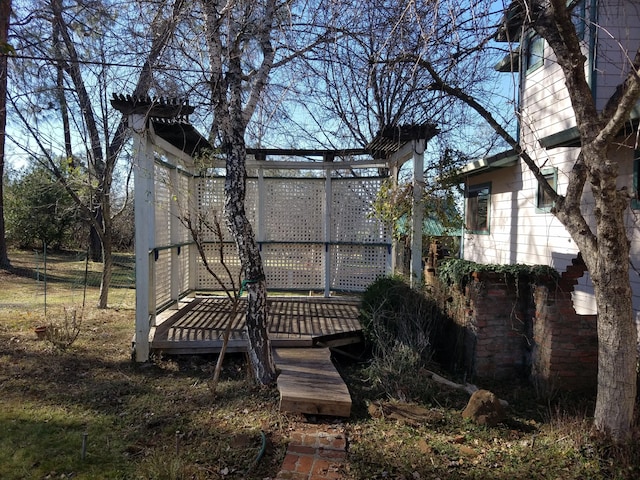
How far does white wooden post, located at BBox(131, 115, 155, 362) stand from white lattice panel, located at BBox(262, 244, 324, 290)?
3.26 meters

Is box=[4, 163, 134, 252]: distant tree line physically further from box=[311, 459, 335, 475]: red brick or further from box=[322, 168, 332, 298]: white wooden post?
box=[311, 459, 335, 475]: red brick

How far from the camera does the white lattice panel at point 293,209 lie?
7855 millimetres

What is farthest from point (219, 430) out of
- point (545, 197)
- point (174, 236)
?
point (545, 197)

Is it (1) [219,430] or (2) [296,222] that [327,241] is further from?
(1) [219,430]

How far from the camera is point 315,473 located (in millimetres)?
2660

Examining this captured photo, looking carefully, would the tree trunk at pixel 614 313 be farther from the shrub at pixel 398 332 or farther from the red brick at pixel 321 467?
the red brick at pixel 321 467

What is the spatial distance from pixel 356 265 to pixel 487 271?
3569 mm

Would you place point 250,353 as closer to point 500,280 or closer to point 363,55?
point 500,280

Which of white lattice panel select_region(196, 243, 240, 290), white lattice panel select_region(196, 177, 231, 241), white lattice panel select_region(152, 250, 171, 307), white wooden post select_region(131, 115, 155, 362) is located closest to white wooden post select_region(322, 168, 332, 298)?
white lattice panel select_region(196, 243, 240, 290)

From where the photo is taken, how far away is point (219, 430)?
10.6ft

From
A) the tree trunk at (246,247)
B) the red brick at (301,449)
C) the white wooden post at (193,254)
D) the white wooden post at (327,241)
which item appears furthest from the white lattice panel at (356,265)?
the red brick at (301,449)

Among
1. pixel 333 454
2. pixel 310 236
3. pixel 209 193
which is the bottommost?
pixel 333 454

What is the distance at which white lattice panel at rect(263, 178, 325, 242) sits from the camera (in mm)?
7855

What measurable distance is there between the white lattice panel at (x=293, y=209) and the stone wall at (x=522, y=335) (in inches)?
140
